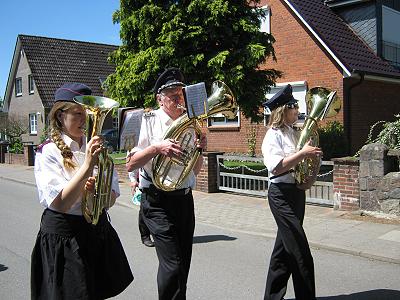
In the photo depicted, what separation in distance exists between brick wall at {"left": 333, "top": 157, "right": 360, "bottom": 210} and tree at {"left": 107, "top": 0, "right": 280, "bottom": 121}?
4.32 m

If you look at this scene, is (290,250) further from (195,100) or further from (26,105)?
(26,105)

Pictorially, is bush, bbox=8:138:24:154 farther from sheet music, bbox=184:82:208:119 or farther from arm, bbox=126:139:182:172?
sheet music, bbox=184:82:208:119

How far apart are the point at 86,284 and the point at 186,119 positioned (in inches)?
55.4

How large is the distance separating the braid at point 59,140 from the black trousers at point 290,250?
75.1 inches

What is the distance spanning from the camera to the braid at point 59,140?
111 inches

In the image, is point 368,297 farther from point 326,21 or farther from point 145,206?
point 326,21

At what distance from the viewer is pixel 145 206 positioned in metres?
3.76

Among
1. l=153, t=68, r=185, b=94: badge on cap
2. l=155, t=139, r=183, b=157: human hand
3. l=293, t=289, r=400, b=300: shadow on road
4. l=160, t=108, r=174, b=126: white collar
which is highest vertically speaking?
l=153, t=68, r=185, b=94: badge on cap

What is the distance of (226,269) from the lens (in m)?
5.50

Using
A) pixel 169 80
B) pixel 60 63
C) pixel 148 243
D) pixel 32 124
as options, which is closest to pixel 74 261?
pixel 169 80

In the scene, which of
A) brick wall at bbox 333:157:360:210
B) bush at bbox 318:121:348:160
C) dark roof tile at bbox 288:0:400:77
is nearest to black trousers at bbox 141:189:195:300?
brick wall at bbox 333:157:360:210

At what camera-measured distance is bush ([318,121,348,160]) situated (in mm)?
14969

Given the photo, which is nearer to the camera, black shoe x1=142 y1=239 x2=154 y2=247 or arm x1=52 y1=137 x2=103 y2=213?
arm x1=52 y1=137 x2=103 y2=213

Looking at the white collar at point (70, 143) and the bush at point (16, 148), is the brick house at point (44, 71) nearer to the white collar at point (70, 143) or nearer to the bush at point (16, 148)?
the bush at point (16, 148)
